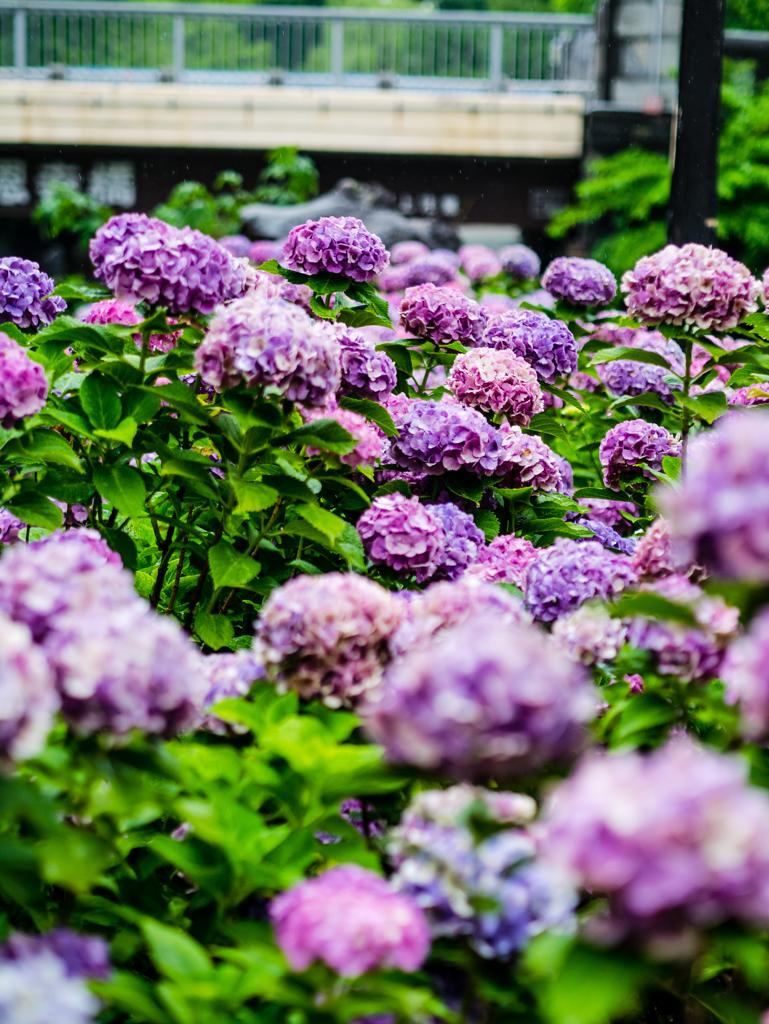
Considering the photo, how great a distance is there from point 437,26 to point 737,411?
1447cm

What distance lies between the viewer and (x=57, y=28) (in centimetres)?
1548

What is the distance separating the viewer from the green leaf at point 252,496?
1816 mm

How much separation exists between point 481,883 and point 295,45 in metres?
16.6

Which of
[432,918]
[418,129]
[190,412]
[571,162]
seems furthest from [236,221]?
[432,918]

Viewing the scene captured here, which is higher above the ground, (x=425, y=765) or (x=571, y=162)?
(x=571, y=162)

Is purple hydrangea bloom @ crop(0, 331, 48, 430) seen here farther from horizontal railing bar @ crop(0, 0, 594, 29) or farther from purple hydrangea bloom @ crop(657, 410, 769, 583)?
horizontal railing bar @ crop(0, 0, 594, 29)

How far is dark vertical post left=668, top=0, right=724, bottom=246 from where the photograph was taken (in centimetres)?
442

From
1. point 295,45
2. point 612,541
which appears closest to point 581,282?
point 612,541

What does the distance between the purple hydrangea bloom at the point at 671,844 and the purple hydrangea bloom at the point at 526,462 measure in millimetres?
1591

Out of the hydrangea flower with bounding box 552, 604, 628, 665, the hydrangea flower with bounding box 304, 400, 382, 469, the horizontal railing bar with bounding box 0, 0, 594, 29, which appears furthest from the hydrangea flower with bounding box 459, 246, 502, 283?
the horizontal railing bar with bounding box 0, 0, 594, 29

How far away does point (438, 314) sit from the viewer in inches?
110

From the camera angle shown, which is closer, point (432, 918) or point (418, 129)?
point (432, 918)

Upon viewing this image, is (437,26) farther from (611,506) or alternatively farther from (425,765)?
(425,765)

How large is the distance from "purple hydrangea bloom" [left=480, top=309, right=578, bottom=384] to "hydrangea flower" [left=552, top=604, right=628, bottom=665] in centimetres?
145
